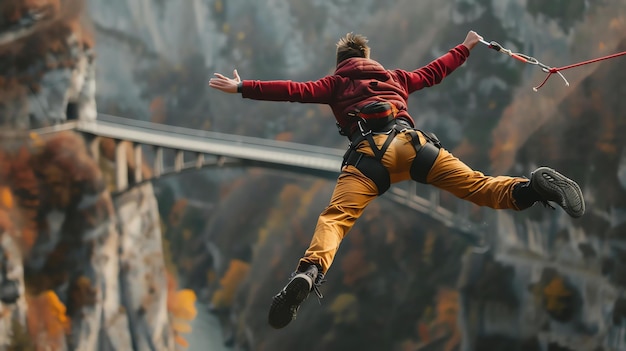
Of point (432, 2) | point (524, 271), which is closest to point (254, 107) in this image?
point (432, 2)

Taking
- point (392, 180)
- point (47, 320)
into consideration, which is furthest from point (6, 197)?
point (392, 180)

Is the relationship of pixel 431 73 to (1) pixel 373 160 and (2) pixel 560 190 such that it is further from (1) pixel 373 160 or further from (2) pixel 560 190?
(2) pixel 560 190

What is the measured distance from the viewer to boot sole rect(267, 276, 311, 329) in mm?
4852

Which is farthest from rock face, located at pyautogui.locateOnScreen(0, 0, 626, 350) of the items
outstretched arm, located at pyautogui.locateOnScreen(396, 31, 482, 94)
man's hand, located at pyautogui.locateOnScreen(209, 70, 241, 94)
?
man's hand, located at pyautogui.locateOnScreen(209, 70, 241, 94)

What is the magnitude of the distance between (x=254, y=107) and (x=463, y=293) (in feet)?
33.7

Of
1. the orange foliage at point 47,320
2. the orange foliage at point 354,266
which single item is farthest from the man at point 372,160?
the orange foliage at point 354,266

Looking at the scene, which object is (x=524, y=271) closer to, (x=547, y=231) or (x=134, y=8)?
(x=547, y=231)

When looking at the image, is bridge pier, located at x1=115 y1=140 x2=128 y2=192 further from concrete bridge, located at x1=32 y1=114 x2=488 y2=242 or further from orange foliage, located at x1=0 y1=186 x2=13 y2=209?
orange foliage, located at x1=0 y1=186 x2=13 y2=209

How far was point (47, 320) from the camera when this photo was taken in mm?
20062

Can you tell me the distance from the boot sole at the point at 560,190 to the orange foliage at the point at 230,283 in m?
20.9

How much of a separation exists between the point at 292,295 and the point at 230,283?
20855 millimetres

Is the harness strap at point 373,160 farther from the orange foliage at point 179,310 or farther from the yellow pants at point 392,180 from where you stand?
the orange foliage at point 179,310

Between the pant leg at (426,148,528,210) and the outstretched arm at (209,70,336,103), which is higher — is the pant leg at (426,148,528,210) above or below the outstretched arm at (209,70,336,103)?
below

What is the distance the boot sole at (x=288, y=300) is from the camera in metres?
4.85
